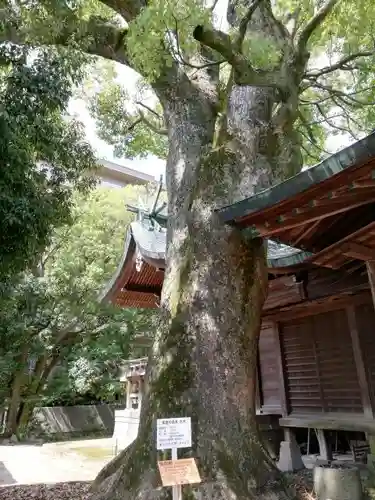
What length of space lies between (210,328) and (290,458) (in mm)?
3694

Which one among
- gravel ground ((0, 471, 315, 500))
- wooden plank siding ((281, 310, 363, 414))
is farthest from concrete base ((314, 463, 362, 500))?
wooden plank siding ((281, 310, 363, 414))

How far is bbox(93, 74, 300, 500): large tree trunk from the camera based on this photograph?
150 inches

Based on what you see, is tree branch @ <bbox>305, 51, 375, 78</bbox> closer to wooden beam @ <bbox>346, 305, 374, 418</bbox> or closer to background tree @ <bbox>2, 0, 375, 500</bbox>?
background tree @ <bbox>2, 0, 375, 500</bbox>

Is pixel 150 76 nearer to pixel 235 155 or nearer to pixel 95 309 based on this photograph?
pixel 235 155

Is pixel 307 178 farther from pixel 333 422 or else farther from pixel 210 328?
pixel 333 422

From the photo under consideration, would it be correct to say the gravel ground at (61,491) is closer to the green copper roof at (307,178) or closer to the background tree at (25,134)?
the background tree at (25,134)

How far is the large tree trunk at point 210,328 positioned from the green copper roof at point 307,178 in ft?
1.99

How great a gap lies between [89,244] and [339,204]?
14.2m

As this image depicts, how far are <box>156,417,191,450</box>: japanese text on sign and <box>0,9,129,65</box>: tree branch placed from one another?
4951 mm

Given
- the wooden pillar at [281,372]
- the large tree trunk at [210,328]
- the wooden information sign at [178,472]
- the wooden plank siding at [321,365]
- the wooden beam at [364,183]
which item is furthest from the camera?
the wooden pillar at [281,372]

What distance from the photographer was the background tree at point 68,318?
14.4m

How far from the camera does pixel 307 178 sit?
348cm

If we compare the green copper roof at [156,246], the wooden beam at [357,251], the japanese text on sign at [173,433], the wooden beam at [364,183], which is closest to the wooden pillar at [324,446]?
the green copper roof at [156,246]

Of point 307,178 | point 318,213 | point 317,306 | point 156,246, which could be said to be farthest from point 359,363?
point 307,178
